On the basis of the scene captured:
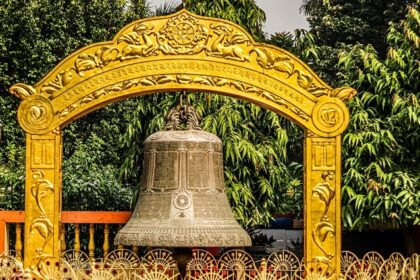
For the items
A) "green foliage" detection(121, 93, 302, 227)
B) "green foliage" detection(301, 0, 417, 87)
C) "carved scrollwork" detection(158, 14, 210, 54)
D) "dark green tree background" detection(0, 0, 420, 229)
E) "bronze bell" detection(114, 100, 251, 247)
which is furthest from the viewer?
"green foliage" detection(301, 0, 417, 87)

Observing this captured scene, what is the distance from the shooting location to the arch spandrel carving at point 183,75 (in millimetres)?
6973

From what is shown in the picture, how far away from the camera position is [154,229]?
6.08 metres

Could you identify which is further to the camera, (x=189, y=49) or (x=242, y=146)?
(x=242, y=146)

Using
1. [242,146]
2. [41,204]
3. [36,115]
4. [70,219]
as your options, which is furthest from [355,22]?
[41,204]

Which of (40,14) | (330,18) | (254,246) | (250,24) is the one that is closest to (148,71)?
(250,24)

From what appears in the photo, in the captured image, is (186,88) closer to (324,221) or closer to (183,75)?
(183,75)

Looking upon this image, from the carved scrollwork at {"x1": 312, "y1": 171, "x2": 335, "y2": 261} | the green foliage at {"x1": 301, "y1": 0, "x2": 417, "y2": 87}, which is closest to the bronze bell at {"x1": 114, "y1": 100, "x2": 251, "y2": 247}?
the carved scrollwork at {"x1": 312, "y1": 171, "x2": 335, "y2": 261}

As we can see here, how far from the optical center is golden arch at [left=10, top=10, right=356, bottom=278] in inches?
275

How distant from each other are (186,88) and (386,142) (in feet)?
8.53

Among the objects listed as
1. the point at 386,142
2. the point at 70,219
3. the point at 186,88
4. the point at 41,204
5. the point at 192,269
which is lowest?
the point at 192,269

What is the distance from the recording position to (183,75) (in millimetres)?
6965

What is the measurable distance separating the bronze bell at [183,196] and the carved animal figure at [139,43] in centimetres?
74

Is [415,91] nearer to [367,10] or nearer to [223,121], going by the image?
[223,121]

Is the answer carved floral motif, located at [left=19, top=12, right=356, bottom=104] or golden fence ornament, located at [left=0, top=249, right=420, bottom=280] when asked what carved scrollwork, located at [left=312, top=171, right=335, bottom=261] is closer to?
golden fence ornament, located at [left=0, top=249, right=420, bottom=280]
